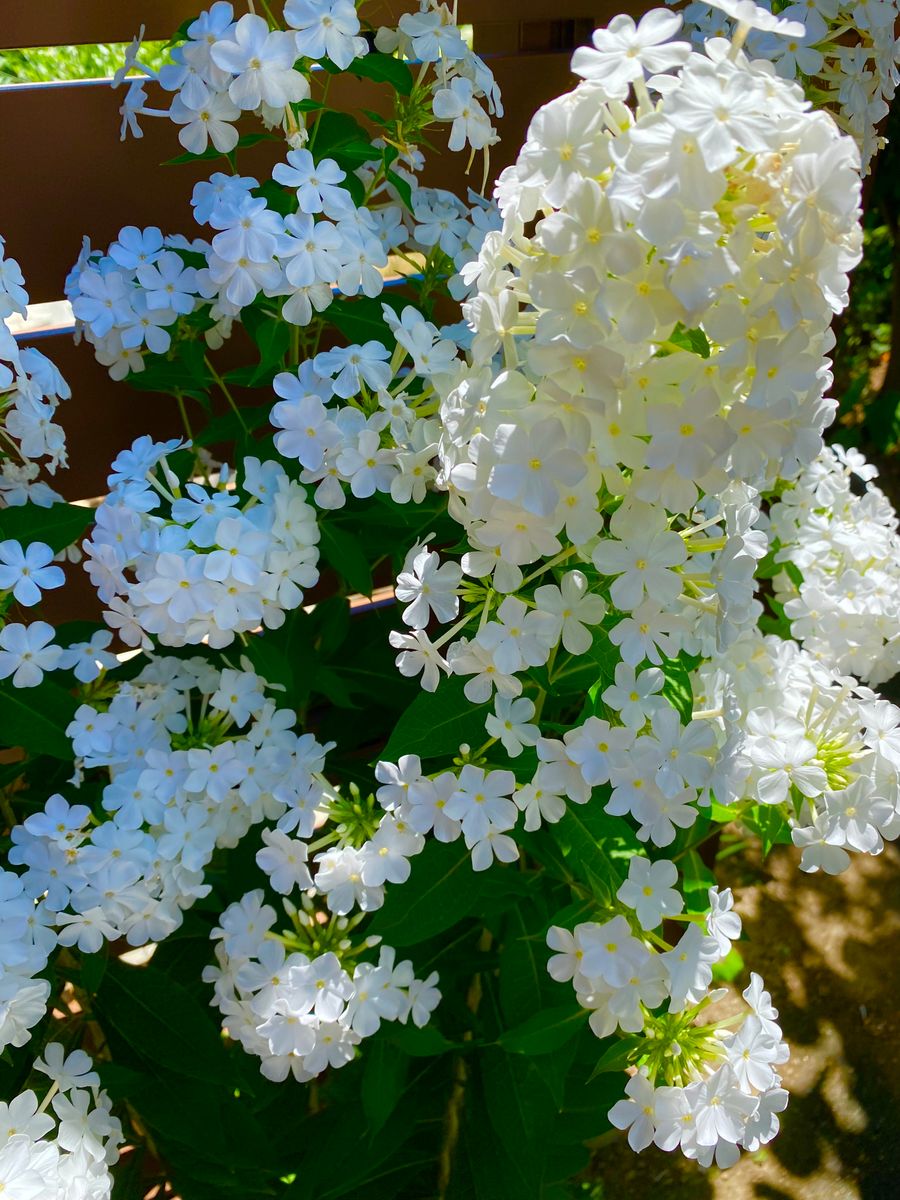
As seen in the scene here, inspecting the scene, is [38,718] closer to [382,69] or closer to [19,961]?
[19,961]

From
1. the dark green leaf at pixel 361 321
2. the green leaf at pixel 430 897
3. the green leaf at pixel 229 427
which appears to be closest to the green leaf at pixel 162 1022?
the green leaf at pixel 430 897

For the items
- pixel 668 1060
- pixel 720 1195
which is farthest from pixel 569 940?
pixel 720 1195

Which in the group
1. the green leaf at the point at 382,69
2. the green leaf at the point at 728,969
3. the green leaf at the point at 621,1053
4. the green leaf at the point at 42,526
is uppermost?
the green leaf at the point at 382,69

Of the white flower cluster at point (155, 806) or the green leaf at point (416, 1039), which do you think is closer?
the white flower cluster at point (155, 806)

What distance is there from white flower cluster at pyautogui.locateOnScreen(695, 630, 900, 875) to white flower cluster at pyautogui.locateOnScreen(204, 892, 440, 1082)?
1.38ft

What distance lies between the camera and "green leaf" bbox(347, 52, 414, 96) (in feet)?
3.86

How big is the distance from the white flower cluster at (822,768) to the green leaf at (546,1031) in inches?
12.0

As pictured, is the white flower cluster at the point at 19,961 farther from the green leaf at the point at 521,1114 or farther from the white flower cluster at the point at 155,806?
the green leaf at the point at 521,1114

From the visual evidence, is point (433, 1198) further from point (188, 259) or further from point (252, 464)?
point (188, 259)

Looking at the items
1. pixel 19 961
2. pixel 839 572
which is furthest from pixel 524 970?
pixel 839 572

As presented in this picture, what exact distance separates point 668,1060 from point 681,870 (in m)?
0.52

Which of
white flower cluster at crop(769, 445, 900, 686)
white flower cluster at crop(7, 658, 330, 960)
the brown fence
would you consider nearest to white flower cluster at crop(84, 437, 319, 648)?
white flower cluster at crop(7, 658, 330, 960)

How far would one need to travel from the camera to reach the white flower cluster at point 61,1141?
92cm

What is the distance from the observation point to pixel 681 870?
Result: 1.54 meters
